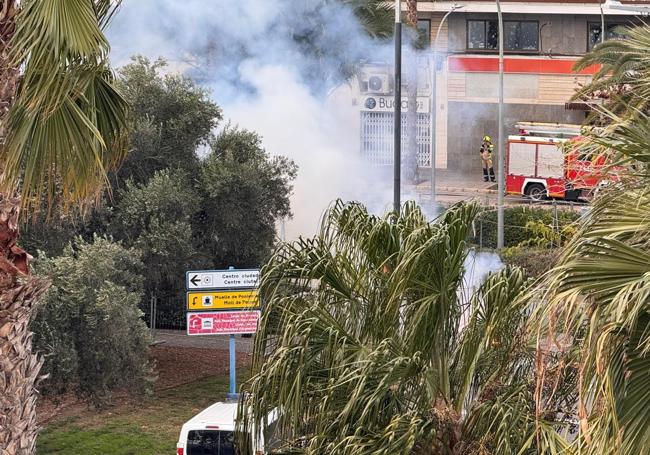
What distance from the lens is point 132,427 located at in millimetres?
16453

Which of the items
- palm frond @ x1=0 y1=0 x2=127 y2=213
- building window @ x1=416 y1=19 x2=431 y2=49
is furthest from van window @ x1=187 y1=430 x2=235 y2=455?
building window @ x1=416 y1=19 x2=431 y2=49

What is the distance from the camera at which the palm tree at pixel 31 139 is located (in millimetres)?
6449

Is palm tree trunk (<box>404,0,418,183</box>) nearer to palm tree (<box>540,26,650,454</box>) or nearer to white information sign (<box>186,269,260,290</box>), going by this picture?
white information sign (<box>186,269,260,290</box>)

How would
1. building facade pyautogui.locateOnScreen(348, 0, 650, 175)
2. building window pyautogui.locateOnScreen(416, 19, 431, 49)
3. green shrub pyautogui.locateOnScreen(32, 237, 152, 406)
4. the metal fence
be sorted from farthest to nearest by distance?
building facade pyautogui.locateOnScreen(348, 0, 650, 175) → building window pyautogui.locateOnScreen(416, 19, 431, 49) → the metal fence → green shrub pyautogui.locateOnScreen(32, 237, 152, 406)

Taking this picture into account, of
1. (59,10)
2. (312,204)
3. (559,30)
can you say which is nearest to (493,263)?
(312,204)

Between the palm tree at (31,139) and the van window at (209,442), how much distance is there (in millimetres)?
7247

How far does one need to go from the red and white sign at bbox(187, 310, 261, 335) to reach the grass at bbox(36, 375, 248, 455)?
135 cm

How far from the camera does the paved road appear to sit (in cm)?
2180

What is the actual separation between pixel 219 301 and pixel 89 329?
1824 mm

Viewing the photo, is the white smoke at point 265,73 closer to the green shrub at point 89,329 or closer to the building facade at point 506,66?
the green shrub at point 89,329

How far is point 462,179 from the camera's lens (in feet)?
139

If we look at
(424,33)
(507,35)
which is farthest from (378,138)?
(507,35)

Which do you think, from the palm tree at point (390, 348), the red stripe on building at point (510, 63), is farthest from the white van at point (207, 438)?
the red stripe on building at point (510, 63)

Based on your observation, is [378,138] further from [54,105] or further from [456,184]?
[54,105]
